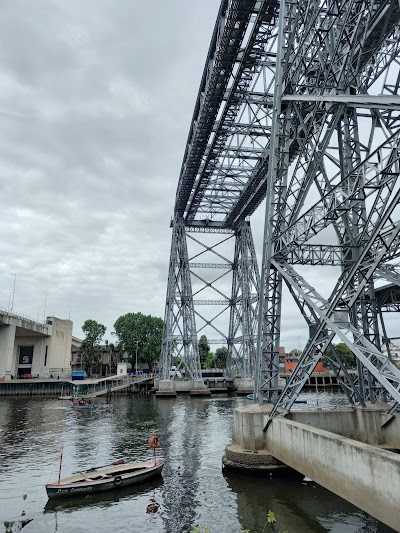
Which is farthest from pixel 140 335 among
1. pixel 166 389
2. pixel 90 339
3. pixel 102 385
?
pixel 166 389

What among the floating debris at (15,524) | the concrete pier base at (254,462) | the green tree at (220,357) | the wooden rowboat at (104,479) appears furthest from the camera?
the green tree at (220,357)

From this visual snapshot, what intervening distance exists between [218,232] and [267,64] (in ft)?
111

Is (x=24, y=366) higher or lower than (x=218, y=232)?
lower

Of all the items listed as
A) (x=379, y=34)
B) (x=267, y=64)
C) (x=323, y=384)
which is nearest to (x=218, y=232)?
(x=267, y=64)

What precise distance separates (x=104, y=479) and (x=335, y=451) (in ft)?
28.1

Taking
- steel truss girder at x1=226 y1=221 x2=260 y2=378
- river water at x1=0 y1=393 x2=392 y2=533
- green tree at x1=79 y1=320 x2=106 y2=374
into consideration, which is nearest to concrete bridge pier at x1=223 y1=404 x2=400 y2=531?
river water at x1=0 y1=393 x2=392 y2=533

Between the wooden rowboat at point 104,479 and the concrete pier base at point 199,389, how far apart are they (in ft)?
121

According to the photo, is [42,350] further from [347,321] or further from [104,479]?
[347,321]

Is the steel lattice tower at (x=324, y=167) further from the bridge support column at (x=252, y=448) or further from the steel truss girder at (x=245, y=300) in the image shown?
the steel truss girder at (x=245, y=300)

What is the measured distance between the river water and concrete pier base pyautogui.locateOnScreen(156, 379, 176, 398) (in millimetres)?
26470

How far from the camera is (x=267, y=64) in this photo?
82.3ft

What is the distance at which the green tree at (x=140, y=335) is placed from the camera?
86.4 metres

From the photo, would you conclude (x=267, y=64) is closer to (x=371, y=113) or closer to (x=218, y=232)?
(x=371, y=113)

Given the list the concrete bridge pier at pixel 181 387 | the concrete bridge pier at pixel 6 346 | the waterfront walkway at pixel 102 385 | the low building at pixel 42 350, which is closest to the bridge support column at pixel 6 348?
the concrete bridge pier at pixel 6 346
